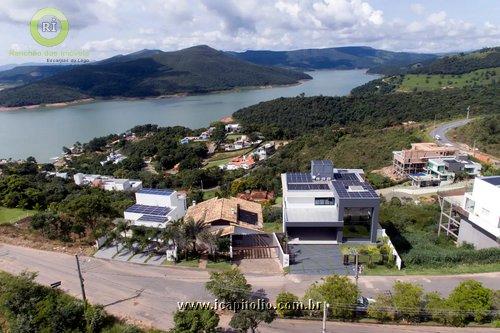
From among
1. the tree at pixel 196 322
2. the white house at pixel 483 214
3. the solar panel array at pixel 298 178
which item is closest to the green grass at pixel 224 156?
the solar panel array at pixel 298 178

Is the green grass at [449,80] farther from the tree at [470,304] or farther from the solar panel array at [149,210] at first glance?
the solar panel array at [149,210]

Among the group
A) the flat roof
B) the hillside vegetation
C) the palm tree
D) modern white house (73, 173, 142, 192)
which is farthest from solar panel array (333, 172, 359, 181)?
the hillside vegetation

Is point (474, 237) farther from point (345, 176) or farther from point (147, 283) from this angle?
point (147, 283)

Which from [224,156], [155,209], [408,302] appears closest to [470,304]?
[408,302]

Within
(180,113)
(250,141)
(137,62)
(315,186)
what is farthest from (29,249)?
(137,62)

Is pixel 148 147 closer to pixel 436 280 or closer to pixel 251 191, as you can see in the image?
pixel 251 191
